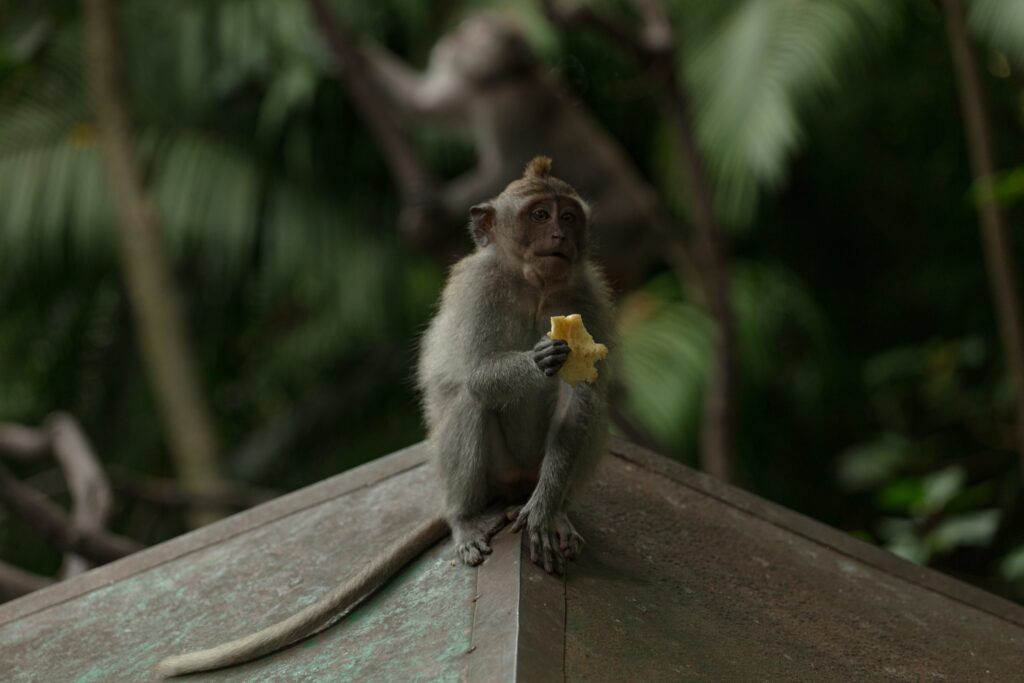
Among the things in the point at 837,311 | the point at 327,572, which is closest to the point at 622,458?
the point at 327,572

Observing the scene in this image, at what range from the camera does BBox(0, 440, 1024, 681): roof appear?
3211 millimetres

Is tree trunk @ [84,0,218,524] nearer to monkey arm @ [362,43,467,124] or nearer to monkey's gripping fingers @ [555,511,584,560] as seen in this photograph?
monkey arm @ [362,43,467,124]

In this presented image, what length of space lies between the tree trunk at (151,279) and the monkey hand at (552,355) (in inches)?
182

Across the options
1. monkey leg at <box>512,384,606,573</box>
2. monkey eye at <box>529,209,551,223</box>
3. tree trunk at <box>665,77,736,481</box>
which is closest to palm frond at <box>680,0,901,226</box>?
tree trunk at <box>665,77,736,481</box>

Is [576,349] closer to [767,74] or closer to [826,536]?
[826,536]

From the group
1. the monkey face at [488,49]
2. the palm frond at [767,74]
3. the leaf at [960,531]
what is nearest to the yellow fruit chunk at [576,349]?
the leaf at [960,531]

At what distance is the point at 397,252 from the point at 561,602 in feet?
23.5

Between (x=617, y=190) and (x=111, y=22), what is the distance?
3.30 meters

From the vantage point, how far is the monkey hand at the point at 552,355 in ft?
11.4

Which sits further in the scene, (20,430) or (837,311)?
(837,311)

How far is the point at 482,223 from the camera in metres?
4.04

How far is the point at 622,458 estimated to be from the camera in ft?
14.6

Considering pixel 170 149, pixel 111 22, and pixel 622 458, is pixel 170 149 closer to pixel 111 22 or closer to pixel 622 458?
pixel 111 22

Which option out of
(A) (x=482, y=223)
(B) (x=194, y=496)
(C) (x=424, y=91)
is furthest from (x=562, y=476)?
(C) (x=424, y=91)
